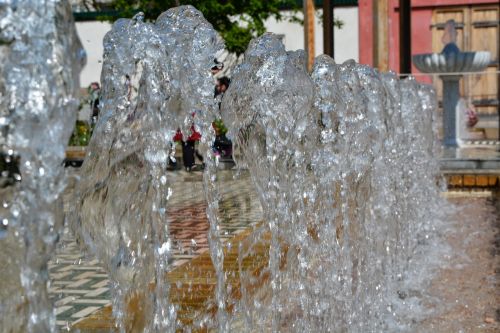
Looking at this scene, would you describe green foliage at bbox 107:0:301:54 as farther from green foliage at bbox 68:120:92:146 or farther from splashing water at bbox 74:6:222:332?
splashing water at bbox 74:6:222:332

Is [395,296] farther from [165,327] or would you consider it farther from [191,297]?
[165,327]

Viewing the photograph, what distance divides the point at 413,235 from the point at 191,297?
225cm

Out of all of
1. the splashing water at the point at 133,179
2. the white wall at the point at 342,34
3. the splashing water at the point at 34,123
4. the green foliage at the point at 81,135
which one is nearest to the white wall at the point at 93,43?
the green foliage at the point at 81,135

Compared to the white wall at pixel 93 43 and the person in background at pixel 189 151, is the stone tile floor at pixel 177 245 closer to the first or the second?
the person in background at pixel 189 151

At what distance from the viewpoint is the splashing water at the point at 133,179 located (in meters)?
2.52

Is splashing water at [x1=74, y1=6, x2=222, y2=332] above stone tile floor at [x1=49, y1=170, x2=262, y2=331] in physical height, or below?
above

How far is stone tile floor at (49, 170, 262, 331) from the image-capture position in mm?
3566

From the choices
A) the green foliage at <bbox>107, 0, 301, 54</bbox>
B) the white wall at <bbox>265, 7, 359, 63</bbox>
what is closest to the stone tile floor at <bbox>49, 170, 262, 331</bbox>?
the green foliage at <bbox>107, 0, 301, 54</bbox>

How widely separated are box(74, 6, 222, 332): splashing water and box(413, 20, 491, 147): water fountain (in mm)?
7074

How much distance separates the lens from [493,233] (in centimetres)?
518

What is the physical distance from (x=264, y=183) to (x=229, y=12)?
9.43 metres

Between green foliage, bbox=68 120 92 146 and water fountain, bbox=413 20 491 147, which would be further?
green foliage, bbox=68 120 92 146

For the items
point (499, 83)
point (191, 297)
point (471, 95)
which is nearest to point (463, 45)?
Answer: point (499, 83)

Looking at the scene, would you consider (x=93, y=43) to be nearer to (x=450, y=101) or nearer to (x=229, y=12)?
(x=229, y=12)
